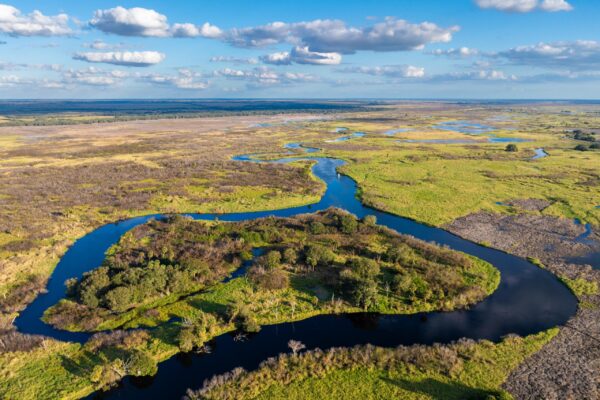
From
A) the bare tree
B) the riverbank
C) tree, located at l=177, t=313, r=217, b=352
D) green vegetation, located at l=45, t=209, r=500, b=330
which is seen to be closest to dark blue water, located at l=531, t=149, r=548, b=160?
the riverbank

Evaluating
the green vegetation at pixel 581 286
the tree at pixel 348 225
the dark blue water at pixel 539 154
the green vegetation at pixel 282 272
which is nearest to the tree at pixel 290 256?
the green vegetation at pixel 282 272

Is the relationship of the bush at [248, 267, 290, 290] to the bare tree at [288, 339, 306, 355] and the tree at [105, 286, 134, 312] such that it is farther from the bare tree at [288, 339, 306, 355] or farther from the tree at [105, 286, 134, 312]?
the tree at [105, 286, 134, 312]

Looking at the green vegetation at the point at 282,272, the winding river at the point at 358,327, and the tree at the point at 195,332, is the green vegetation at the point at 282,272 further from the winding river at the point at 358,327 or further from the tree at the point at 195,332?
the tree at the point at 195,332

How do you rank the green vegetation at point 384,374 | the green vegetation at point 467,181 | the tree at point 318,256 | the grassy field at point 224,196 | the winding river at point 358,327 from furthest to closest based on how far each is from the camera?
the green vegetation at point 467,181 < the tree at point 318,256 < the winding river at point 358,327 < the grassy field at point 224,196 < the green vegetation at point 384,374

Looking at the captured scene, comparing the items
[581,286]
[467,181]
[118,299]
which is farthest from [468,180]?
[118,299]

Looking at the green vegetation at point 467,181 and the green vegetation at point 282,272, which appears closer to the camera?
the green vegetation at point 282,272

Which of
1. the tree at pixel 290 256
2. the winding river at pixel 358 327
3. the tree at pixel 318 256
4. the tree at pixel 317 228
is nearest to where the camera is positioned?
the winding river at pixel 358 327

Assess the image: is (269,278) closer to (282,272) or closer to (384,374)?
(282,272)

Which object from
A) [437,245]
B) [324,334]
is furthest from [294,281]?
[437,245]
